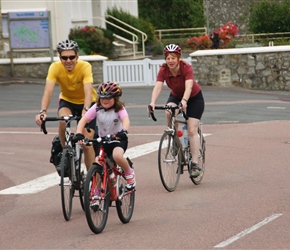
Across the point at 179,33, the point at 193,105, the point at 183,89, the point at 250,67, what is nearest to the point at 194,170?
the point at 193,105

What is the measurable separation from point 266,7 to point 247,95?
80.1 ft

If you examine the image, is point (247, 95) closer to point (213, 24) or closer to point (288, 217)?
point (288, 217)

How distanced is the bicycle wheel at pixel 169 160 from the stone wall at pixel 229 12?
52.7 metres

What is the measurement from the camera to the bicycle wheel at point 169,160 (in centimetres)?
1230

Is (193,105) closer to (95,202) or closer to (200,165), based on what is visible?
(200,165)

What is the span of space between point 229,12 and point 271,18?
490 inches

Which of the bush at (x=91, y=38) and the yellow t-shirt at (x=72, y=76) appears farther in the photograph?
the bush at (x=91, y=38)

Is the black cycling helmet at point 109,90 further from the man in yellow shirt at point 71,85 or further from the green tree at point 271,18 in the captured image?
the green tree at point 271,18

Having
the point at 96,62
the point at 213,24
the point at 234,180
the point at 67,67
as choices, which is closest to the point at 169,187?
the point at 234,180

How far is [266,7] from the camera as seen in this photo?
2119 inches

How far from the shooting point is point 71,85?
11.3 metres

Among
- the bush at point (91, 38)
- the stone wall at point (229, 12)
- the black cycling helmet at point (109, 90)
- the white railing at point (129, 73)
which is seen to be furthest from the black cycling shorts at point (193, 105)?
the stone wall at point (229, 12)

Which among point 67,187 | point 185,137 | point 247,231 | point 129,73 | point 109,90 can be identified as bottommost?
point 129,73

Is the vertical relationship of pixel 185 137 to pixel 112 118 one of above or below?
below
